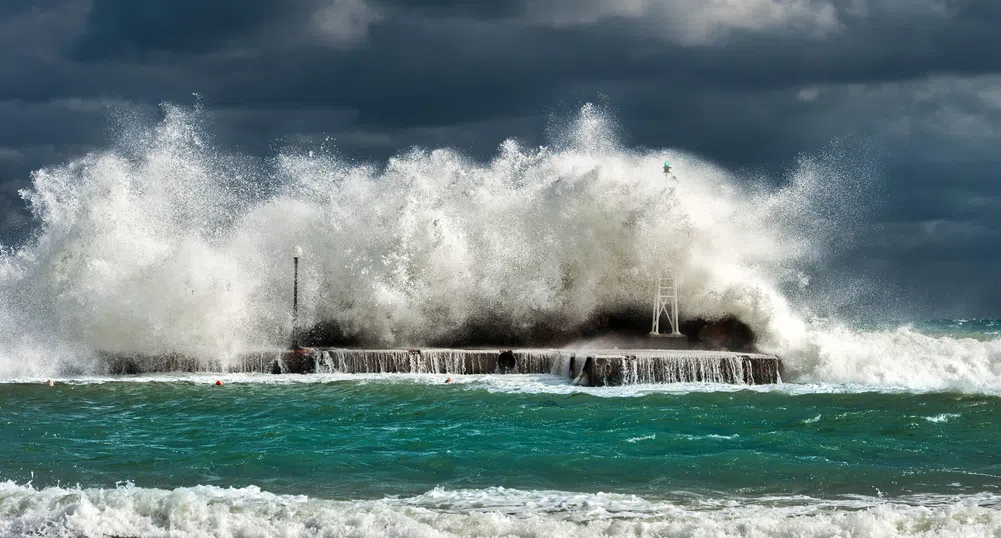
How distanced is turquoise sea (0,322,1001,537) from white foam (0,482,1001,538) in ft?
0.07

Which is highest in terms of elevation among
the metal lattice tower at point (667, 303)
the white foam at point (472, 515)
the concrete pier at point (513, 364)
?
the metal lattice tower at point (667, 303)

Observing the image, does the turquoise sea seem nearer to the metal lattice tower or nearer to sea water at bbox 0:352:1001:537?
sea water at bbox 0:352:1001:537

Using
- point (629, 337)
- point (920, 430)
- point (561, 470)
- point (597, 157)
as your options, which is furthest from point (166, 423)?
point (597, 157)

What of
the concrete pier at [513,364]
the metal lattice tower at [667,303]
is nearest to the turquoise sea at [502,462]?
→ the concrete pier at [513,364]

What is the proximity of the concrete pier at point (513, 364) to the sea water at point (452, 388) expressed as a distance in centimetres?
35

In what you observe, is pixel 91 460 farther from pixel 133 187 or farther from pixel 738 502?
pixel 133 187

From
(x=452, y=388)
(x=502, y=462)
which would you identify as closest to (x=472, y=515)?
(x=502, y=462)

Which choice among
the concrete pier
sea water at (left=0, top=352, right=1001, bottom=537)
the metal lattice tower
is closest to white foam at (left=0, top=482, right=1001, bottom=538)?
sea water at (left=0, top=352, right=1001, bottom=537)

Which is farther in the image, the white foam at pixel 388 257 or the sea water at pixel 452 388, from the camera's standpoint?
the white foam at pixel 388 257

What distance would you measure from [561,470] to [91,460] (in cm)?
475

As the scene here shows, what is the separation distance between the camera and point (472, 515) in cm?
831

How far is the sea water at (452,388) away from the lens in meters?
8.70

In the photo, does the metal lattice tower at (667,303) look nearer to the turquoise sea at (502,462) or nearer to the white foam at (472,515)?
the turquoise sea at (502,462)

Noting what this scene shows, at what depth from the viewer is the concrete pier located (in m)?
17.6
